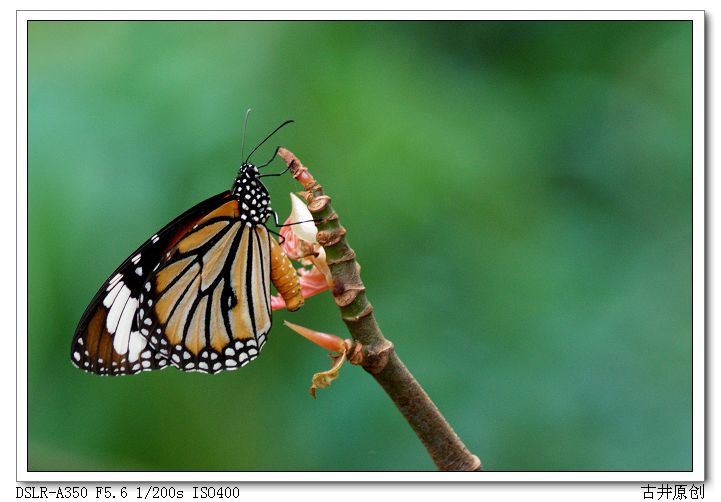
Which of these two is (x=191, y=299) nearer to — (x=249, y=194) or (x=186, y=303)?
(x=186, y=303)

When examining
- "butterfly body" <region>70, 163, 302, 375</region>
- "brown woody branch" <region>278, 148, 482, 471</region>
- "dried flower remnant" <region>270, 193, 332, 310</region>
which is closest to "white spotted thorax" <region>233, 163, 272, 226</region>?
"butterfly body" <region>70, 163, 302, 375</region>

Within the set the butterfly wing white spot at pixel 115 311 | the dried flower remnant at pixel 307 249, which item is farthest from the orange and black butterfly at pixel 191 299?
the dried flower remnant at pixel 307 249

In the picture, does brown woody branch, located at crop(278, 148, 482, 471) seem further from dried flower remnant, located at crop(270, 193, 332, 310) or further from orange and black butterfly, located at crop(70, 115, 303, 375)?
orange and black butterfly, located at crop(70, 115, 303, 375)

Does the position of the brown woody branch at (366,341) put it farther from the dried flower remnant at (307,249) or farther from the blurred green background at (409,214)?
the blurred green background at (409,214)

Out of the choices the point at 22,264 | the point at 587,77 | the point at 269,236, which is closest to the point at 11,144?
the point at 22,264

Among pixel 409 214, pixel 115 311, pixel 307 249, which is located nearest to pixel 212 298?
pixel 115 311
